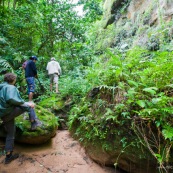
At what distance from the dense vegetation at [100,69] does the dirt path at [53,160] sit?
435mm

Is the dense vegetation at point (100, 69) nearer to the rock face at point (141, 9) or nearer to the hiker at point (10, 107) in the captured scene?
the rock face at point (141, 9)

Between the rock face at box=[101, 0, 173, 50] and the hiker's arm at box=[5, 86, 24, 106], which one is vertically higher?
the rock face at box=[101, 0, 173, 50]

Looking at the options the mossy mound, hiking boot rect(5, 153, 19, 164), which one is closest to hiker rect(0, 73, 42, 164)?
hiking boot rect(5, 153, 19, 164)

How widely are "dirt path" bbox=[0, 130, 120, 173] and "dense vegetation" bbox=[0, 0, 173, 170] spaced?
435 mm

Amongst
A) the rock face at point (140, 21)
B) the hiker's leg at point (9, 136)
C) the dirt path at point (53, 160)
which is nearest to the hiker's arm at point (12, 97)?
the hiker's leg at point (9, 136)

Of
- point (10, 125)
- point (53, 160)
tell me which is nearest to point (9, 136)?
point (10, 125)

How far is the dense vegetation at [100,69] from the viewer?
338 centimetres

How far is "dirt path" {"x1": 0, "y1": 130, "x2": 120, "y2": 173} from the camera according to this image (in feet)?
13.0

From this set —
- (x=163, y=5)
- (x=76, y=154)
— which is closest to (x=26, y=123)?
(x=76, y=154)

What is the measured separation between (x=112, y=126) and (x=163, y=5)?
6563 millimetres

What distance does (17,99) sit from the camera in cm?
392

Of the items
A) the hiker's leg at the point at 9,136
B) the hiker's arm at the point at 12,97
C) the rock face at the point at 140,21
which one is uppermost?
the rock face at the point at 140,21

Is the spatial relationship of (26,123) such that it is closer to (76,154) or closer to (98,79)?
(76,154)

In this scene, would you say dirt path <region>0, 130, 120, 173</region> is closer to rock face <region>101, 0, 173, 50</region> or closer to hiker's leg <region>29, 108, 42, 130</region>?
hiker's leg <region>29, 108, 42, 130</region>
